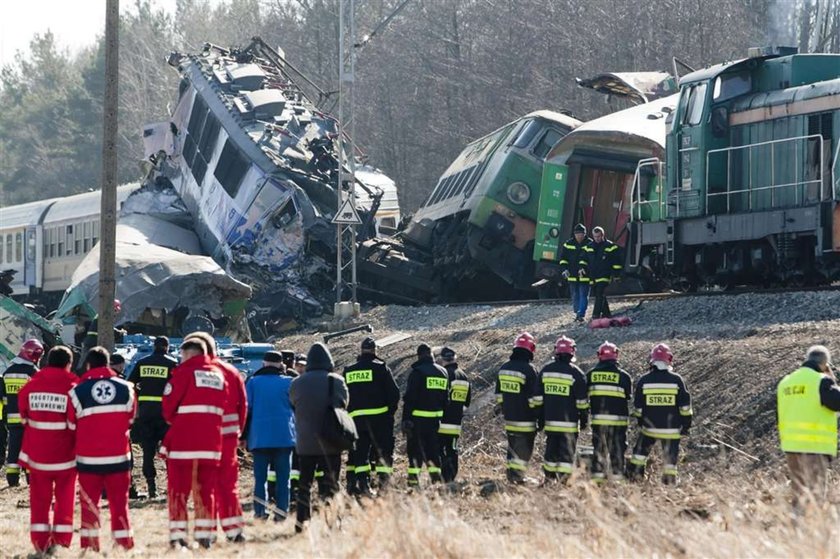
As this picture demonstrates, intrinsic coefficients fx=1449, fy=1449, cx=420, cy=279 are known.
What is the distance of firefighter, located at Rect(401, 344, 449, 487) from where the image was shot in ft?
42.0

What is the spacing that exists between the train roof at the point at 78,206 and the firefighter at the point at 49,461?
25539 millimetres

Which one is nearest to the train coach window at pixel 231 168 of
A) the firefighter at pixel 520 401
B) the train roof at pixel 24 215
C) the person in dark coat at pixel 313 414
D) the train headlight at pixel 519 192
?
the train headlight at pixel 519 192

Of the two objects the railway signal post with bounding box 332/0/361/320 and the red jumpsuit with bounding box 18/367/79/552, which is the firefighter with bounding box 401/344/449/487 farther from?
the railway signal post with bounding box 332/0/361/320

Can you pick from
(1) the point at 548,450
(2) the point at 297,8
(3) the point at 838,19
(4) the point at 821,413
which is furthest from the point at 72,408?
(2) the point at 297,8

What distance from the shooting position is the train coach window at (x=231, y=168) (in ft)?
93.5

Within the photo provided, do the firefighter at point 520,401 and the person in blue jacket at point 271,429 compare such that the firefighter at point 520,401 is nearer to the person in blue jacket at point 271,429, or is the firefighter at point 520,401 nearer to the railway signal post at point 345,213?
the person in blue jacket at point 271,429

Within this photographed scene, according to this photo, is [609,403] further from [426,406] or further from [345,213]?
[345,213]

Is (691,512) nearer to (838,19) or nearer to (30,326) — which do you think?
(30,326)

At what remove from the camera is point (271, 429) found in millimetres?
11852

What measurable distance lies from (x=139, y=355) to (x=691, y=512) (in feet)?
28.5

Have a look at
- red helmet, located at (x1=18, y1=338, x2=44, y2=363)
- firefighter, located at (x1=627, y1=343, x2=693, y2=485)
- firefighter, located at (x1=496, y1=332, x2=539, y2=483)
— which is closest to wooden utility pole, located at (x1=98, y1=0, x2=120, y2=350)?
red helmet, located at (x1=18, y1=338, x2=44, y2=363)

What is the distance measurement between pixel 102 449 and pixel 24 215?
1283 inches

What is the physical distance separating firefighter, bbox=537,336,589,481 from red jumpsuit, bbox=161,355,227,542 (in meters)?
3.57

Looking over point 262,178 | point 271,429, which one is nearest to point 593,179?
point 262,178
